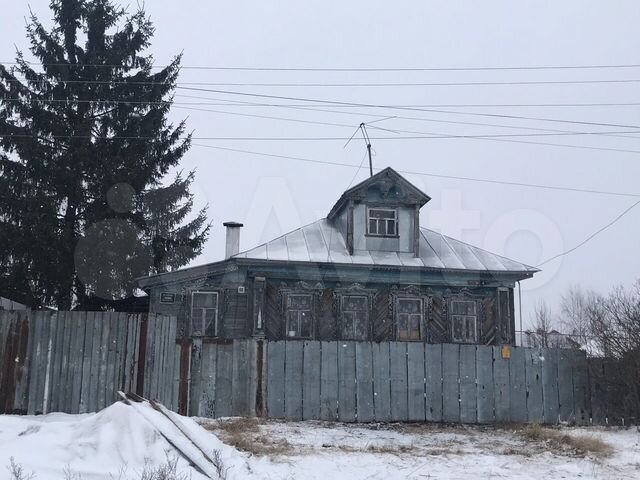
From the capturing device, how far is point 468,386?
14.5 m

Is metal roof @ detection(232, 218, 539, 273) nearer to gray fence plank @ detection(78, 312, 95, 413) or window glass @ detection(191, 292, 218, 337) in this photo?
Answer: window glass @ detection(191, 292, 218, 337)

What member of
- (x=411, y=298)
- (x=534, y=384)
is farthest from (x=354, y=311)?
(x=534, y=384)

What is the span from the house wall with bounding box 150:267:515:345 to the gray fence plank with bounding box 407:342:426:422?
6508 mm

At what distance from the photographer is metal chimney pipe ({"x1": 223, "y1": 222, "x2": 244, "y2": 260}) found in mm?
21884

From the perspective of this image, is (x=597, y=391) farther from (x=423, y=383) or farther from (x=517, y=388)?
(x=423, y=383)

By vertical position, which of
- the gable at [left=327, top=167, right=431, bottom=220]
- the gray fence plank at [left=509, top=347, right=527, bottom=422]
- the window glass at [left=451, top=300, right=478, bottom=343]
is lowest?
the gray fence plank at [left=509, top=347, right=527, bottom=422]

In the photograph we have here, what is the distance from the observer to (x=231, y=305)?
20.8 meters

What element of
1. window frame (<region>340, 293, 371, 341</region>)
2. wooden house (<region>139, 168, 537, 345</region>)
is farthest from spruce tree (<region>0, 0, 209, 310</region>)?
window frame (<region>340, 293, 371, 341</region>)

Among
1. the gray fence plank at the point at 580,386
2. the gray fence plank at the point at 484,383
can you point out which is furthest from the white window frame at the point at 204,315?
the gray fence plank at the point at 580,386

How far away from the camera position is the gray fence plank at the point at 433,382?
14281 millimetres

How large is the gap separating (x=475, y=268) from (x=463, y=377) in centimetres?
727

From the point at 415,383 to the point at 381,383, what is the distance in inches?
28.5

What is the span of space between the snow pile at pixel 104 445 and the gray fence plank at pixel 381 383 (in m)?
5.31

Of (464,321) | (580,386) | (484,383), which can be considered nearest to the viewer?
(484,383)
